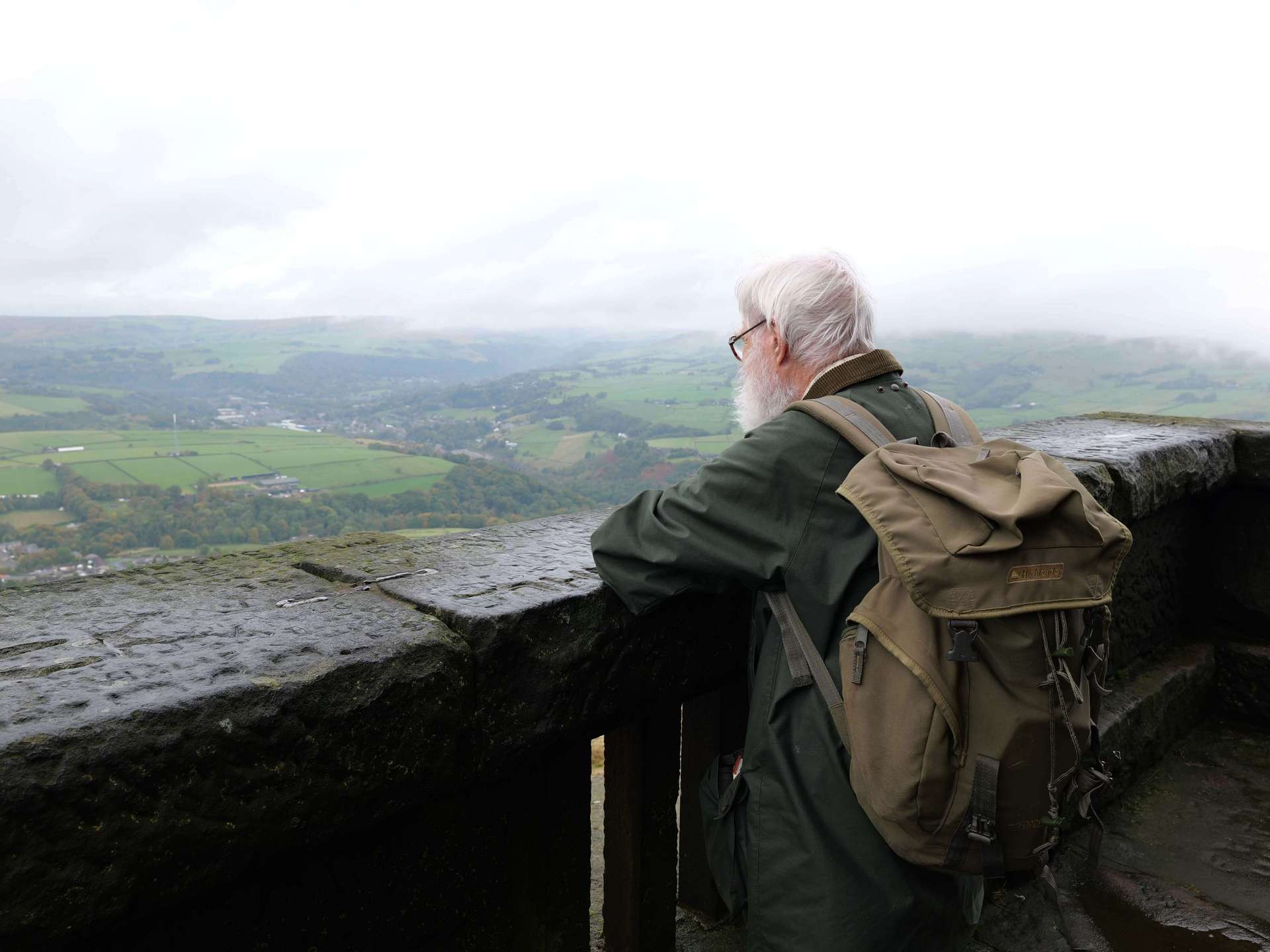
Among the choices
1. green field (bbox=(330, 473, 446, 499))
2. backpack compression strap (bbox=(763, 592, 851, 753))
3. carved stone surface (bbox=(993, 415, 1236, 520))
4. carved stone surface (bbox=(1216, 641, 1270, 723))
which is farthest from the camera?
green field (bbox=(330, 473, 446, 499))

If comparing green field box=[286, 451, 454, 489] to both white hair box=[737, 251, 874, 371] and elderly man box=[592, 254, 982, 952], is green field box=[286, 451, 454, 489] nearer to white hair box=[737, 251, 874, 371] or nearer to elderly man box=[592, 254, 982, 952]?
white hair box=[737, 251, 874, 371]

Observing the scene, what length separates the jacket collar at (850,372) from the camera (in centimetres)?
175

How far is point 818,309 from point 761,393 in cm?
22

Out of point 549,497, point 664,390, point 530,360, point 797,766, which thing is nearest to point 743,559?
point 797,766

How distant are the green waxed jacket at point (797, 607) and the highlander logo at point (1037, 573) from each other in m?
0.26

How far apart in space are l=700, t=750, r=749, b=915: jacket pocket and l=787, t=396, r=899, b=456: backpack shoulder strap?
66 centimetres

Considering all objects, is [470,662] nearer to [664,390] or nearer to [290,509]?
[290,509]

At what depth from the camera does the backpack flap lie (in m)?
1.25

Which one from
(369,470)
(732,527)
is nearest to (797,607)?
(732,527)

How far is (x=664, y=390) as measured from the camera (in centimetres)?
4312

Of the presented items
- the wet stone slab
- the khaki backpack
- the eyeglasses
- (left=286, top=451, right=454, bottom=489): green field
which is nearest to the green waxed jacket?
the khaki backpack

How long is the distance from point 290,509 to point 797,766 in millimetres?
23209

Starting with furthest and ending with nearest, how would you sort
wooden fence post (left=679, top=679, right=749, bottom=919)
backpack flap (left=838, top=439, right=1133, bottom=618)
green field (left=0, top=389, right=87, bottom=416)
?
green field (left=0, top=389, right=87, bottom=416) < wooden fence post (left=679, top=679, right=749, bottom=919) < backpack flap (left=838, top=439, right=1133, bottom=618)

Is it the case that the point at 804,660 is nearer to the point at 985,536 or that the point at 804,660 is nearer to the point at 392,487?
the point at 985,536
